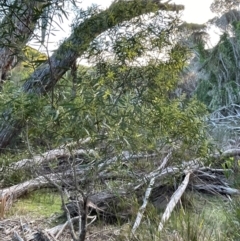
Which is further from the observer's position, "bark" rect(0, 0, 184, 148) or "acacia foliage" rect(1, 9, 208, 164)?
"bark" rect(0, 0, 184, 148)

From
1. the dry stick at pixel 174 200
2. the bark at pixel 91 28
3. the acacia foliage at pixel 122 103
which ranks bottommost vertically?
the dry stick at pixel 174 200

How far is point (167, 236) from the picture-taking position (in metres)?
3.21

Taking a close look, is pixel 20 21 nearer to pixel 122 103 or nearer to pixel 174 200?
pixel 122 103

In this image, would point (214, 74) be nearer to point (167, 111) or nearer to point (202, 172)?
point (202, 172)

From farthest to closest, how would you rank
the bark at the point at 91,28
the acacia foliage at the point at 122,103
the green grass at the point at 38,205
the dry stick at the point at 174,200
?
1. the green grass at the point at 38,205
2. the dry stick at the point at 174,200
3. the bark at the point at 91,28
4. the acacia foliage at the point at 122,103

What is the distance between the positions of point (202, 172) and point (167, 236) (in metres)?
2.79

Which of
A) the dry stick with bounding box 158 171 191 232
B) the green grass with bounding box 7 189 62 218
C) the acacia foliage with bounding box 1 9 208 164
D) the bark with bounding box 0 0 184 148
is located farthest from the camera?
the green grass with bounding box 7 189 62 218

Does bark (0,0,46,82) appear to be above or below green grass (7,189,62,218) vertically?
above

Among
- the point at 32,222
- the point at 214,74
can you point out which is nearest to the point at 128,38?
the point at 32,222

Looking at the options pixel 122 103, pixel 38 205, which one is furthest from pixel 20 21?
pixel 38 205

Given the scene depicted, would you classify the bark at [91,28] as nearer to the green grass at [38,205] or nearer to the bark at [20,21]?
the bark at [20,21]

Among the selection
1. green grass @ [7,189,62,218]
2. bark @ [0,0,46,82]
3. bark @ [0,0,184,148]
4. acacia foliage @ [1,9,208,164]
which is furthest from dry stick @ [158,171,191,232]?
bark @ [0,0,46,82]

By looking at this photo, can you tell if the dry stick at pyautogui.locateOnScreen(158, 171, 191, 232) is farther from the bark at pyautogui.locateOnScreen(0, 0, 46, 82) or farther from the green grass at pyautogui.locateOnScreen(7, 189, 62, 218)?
the bark at pyautogui.locateOnScreen(0, 0, 46, 82)

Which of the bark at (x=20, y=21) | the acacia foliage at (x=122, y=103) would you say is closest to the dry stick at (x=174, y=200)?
the acacia foliage at (x=122, y=103)
